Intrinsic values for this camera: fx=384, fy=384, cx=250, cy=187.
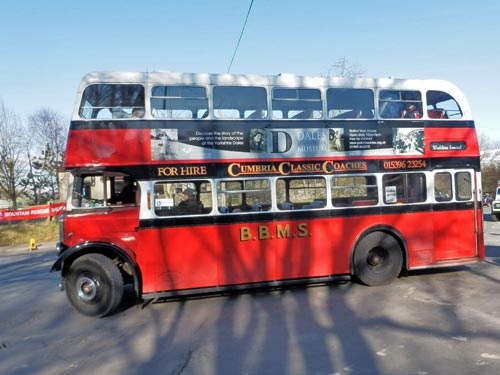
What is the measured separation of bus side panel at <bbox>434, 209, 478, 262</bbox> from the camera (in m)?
7.71

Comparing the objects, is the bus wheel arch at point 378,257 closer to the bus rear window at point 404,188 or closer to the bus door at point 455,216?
the bus rear window at point 404,188

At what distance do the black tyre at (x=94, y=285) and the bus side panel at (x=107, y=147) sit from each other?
1.61 meters

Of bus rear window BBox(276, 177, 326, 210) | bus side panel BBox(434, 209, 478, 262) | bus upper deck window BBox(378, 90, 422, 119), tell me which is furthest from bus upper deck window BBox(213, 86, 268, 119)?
bus side panel BBox(434, 209, 478, 262)

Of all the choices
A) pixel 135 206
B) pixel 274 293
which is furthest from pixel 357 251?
pixel 135 206

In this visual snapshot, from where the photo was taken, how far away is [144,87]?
6.62 meters

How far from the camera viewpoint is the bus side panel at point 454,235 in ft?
25.3

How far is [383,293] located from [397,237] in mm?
1174

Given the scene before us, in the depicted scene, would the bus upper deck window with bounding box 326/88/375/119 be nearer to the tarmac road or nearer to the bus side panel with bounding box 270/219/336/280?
the bus side panel with bounding box 270/219/336/280

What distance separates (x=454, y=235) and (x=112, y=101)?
703cm

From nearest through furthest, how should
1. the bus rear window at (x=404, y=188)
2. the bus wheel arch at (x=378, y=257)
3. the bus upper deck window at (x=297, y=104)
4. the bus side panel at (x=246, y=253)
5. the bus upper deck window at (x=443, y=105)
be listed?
the bus side panel at (x=246, y=253), the bus upper deck window at (x=297, y=104), the bus wheel arch at (x=378, y=257), the bus rear window at (x=404, y=188), the bus upper deck window at (x=443, y=105)

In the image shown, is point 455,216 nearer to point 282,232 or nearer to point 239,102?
point 282,232

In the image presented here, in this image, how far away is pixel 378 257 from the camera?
25.0 feet

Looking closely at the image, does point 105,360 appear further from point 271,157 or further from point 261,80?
point 261,80

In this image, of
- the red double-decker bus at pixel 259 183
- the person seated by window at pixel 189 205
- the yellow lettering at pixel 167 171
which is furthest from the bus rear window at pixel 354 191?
the yellow lettering at pixel 167 171
